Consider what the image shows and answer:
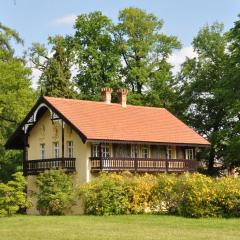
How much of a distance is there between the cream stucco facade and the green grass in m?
8.43

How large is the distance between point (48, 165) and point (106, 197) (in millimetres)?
7819

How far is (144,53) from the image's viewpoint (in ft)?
181

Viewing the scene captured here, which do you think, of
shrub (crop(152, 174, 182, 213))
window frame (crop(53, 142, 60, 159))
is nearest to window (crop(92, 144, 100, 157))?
window frame (crop(53, 142, 60, 159))

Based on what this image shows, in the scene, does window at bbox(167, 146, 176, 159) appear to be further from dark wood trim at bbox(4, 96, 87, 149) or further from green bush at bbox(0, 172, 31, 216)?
green bush at bbox(0, 172, 31, 216)

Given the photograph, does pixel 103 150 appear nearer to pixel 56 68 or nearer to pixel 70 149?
pixel 70 149

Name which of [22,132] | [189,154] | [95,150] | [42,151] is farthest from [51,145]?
[189,154]

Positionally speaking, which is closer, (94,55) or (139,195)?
(139,195)

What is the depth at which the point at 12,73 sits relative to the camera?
146 feet

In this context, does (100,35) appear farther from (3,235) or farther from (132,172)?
(3,235)

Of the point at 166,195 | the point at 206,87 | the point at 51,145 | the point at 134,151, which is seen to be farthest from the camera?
the point at 206,87

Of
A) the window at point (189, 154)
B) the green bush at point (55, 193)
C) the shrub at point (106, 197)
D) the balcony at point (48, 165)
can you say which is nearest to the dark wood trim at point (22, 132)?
the balcony at point (48, 165)

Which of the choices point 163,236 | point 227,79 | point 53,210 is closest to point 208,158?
point 227,79

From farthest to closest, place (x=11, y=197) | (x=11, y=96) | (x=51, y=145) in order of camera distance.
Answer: (x=11, y=96) → (x=51, y=145) → (x=11, y=197)

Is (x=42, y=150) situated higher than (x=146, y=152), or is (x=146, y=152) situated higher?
(x=42, y=150)
